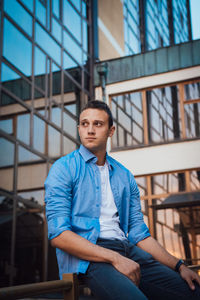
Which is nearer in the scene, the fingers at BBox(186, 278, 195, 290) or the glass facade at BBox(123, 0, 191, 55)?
the fingers at BBox(186, 278, 195, 290)

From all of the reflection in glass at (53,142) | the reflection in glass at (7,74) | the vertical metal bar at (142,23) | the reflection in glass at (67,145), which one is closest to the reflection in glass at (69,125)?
the reflection in glass at (67,145)

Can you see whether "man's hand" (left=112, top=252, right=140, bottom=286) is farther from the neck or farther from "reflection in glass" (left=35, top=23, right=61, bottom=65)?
"reflection in glass" (left=35, top=23, right=61, bottom=65)

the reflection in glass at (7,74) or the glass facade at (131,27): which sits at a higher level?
the glass facade at (131,27)

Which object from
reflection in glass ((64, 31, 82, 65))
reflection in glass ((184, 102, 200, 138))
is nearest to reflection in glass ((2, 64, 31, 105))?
reflection in glass ((64, 31, 82, 65))

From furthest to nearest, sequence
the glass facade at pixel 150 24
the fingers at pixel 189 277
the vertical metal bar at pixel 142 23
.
Answer: 1. the vertical metal bar at pixel 142 23
2. the glass facade at pixel 150 24
3. the fingers at pixel 189 277

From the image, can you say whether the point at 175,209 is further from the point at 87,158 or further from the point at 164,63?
the point at 87,158

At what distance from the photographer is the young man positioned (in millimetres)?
1826

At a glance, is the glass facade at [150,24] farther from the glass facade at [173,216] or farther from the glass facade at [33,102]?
the glass facade at [173,216]

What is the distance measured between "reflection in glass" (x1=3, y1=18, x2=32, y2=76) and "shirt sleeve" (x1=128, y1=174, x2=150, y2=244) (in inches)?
254

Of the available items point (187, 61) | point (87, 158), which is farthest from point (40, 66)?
point (87, 158)

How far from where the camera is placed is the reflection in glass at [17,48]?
8.25 m

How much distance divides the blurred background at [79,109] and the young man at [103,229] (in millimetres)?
5715

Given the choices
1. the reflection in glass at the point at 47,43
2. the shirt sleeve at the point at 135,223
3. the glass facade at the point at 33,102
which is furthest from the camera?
the reflection in glass at the point at 47,43

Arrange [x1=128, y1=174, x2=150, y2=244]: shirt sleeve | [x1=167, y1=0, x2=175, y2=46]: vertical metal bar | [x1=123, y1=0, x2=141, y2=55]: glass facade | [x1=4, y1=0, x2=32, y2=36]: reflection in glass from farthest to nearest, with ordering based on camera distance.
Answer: [x1=167, y1=0, x2=175, y2=46]: vertical metal bar
[x1=123, y1=0, x2=141, y2=55]: glass facade
[x1=4, y1=0, x2=32, y2=36]: reflection in glass
[x1=128, y1=174, x2=150, y2=244]: shirt sleeve
